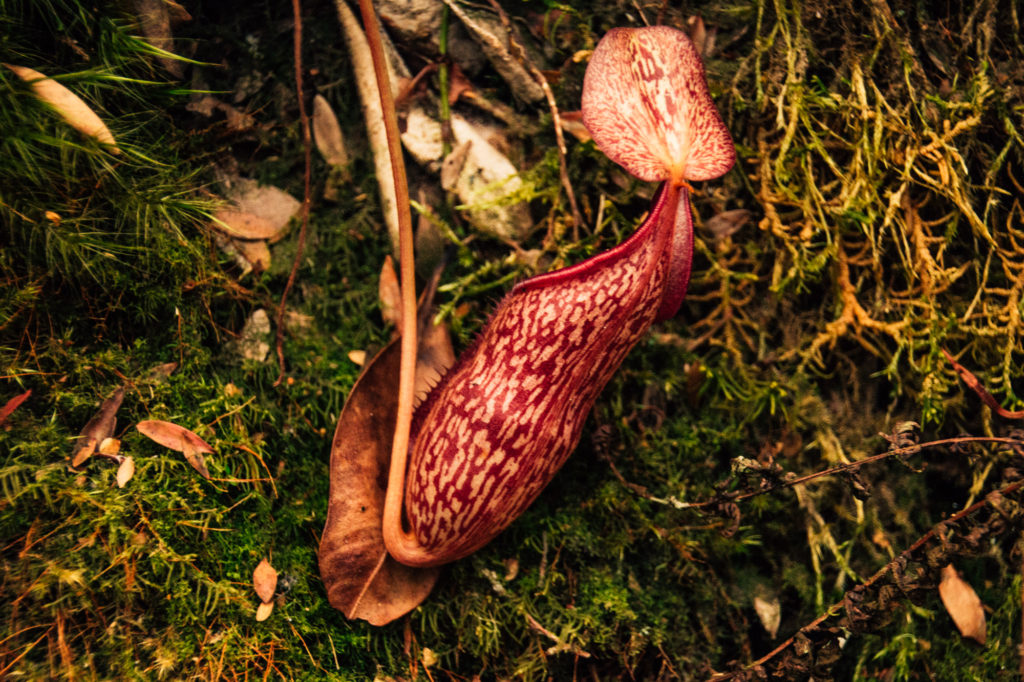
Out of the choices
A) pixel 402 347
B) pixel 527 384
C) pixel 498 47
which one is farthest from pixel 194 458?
pixel 498 47

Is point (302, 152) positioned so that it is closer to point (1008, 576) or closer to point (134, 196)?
point (134, 196)

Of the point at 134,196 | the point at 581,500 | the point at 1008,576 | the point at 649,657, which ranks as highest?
the point at 134,196

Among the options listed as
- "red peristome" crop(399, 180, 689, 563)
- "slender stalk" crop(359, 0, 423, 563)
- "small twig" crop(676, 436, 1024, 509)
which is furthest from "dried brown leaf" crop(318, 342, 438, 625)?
"small twig" crop(676, 436, 1024, 509)

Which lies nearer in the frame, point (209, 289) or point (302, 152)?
point (209, 289)

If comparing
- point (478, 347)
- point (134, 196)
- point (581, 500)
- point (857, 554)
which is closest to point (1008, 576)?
point (857, 554)

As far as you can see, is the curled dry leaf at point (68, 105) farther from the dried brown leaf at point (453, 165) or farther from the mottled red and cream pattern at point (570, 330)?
the mottled red and cream pattern at point (570, 330)

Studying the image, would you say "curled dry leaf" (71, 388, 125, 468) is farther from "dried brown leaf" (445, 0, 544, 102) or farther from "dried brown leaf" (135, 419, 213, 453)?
"dried brown leaf" (445, 0, 544, 102)
